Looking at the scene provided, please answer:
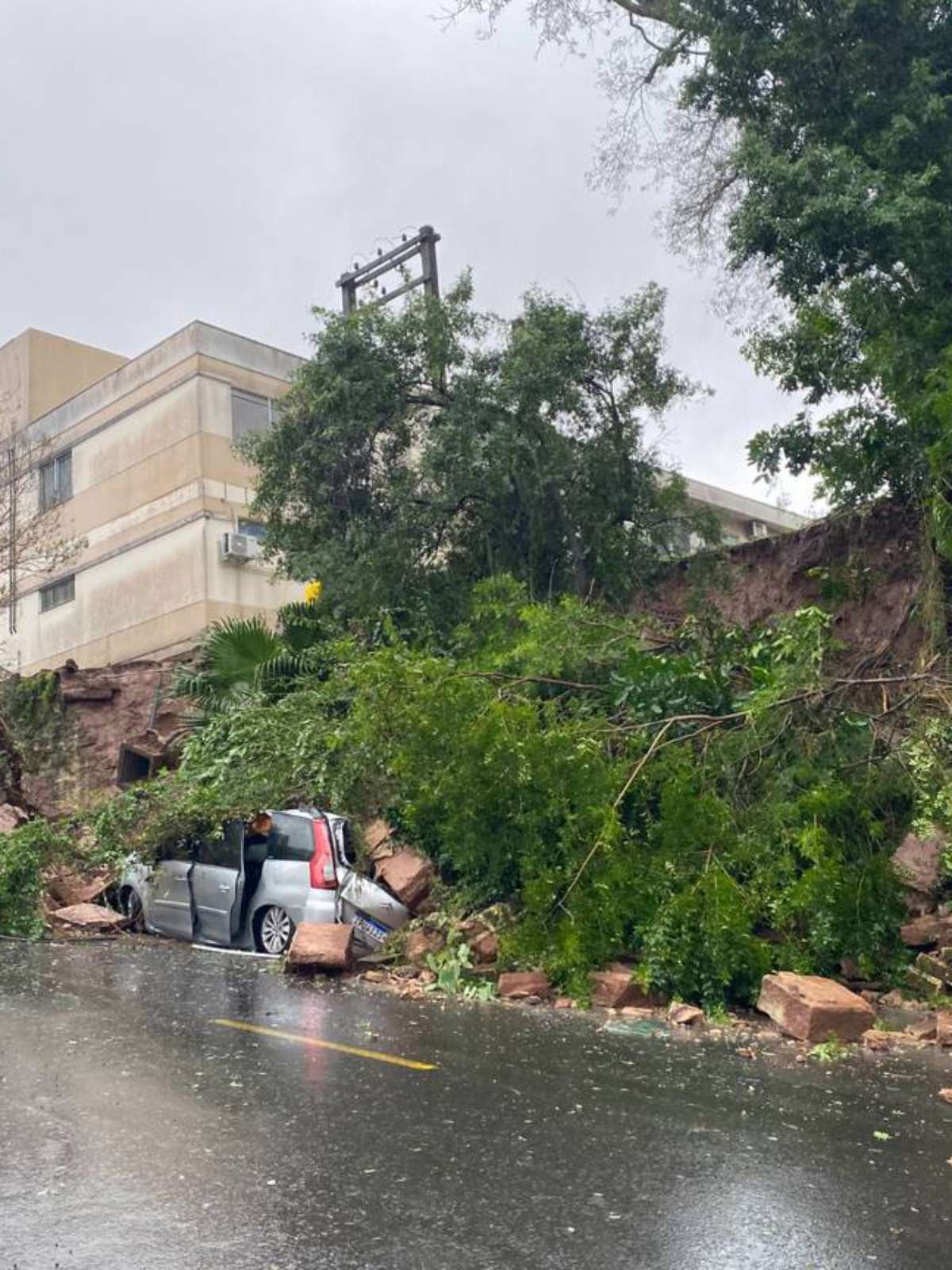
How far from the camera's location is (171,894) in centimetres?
1477

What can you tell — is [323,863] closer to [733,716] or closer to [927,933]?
[733,716]

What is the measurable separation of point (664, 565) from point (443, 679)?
8105mm

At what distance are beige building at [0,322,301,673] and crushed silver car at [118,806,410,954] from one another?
44.1 feet

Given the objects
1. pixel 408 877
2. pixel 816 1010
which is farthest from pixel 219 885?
pixel 816 1010

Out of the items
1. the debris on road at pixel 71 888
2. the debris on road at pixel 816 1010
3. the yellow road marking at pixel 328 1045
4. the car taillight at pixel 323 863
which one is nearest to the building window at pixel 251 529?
the debris on road at pixel 71 888

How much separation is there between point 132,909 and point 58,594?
19069 millimetres

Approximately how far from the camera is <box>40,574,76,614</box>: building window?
32562mm

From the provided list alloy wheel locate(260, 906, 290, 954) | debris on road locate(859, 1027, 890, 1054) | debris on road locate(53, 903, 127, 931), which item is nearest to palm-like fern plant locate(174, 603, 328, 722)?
debris on road locate(53, 903, 127, 931)

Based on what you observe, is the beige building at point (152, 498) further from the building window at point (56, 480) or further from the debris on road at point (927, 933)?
the debris on road at point (927, 933)

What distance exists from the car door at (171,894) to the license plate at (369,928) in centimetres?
247

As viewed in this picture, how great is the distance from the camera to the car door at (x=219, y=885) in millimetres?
13836

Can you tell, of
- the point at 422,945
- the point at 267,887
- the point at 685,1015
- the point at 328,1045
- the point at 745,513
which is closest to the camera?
the point at 328,1045

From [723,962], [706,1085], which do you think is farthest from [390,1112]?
[723,962]

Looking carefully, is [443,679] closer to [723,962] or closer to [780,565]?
[723,962]
